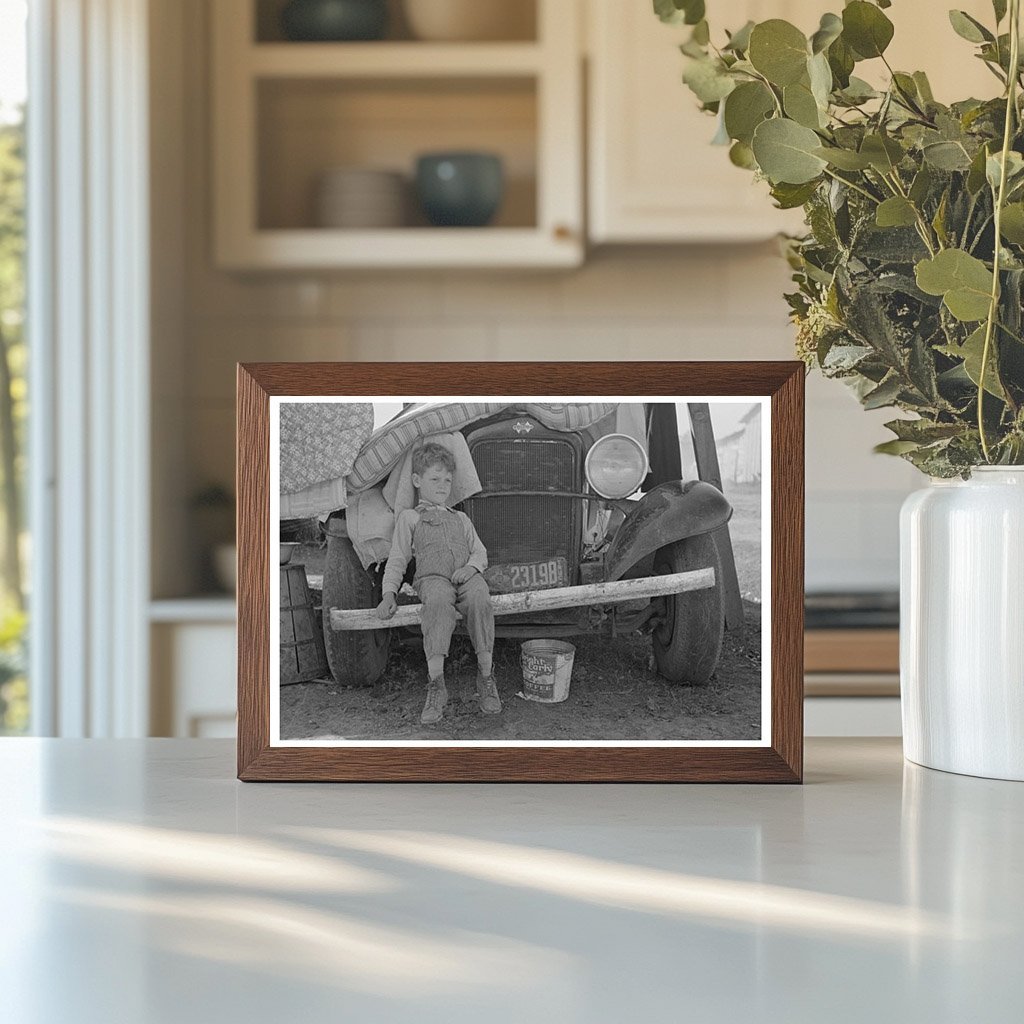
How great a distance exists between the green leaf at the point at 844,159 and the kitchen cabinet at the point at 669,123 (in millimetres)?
1789

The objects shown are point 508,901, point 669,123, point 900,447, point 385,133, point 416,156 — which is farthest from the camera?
point 385,133

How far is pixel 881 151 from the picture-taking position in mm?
536

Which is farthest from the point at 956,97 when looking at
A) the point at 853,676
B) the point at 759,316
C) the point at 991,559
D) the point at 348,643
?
the point at 348,643

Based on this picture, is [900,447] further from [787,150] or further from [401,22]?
[401,22]

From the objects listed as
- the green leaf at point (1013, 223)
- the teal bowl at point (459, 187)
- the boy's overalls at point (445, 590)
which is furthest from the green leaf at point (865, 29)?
the teal bowl at point (459, 187)

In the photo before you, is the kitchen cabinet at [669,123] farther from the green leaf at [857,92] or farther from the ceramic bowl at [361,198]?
the green leaf at [857,92]

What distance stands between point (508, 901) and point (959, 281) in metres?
0.34

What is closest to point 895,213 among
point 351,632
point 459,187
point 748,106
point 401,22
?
point 748,106

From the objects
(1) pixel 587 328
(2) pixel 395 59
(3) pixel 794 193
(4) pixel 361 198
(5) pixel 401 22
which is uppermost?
(5) pixel 401 22

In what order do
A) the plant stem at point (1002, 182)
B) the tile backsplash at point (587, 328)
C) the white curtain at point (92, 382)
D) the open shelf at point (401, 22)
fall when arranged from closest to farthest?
the plant stem at point (1002, 182) < the white curtain at point (92, 382) < the open shelf at point (401, 22) < the tile backsplash at point (587, 328)

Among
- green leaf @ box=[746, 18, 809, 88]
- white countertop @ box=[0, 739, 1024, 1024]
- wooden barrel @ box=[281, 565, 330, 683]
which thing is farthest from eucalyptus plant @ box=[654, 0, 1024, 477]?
wooden barrel @ box=[281, 565, 330, 683]

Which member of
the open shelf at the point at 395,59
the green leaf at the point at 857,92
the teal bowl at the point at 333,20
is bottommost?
the green leaf at the point at 857,92

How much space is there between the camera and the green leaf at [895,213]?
529 millimetres

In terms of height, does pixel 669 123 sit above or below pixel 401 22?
below
